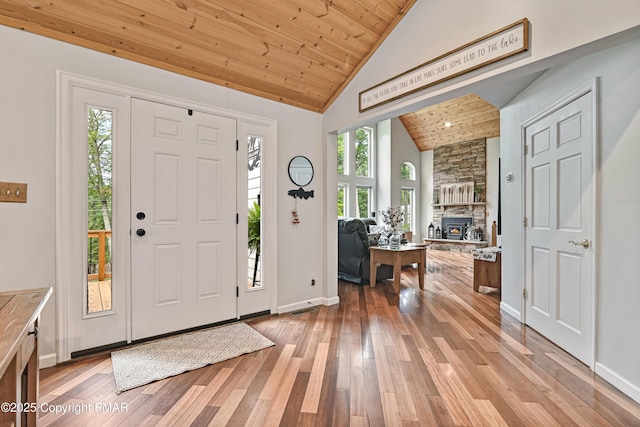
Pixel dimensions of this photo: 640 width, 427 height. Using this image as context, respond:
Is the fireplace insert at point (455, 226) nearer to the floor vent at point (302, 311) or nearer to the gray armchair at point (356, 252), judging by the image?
the gray armchair at point (356, 252)

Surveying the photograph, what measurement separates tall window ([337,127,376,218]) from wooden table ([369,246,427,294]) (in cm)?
437

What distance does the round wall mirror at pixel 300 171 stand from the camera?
350 centimetres

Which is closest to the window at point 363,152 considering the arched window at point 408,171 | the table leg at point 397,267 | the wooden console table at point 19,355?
the arched window at point 408,171

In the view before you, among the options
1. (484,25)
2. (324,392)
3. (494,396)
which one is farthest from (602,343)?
(484,25)

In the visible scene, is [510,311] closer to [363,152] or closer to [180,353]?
[180,353]

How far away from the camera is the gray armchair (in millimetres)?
4758

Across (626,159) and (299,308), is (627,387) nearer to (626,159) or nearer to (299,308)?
(626,159)

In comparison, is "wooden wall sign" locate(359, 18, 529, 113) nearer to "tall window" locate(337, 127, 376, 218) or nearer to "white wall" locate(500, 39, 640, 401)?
"white wall" locate(500, 39, 640, 401)

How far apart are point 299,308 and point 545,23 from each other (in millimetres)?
3195

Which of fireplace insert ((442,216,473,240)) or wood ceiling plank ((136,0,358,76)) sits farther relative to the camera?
fireplace insert ((442,216,473,240))

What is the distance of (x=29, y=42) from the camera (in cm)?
214

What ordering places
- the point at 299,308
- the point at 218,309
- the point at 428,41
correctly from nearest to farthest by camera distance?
the point at 428,41
the point at 218,309
the point at 299,308

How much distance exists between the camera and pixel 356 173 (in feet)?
30.3

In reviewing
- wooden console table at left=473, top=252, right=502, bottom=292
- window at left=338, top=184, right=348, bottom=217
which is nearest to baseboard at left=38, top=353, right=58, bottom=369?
wooden console table at left=473, top=252, right=502, bottom=292
